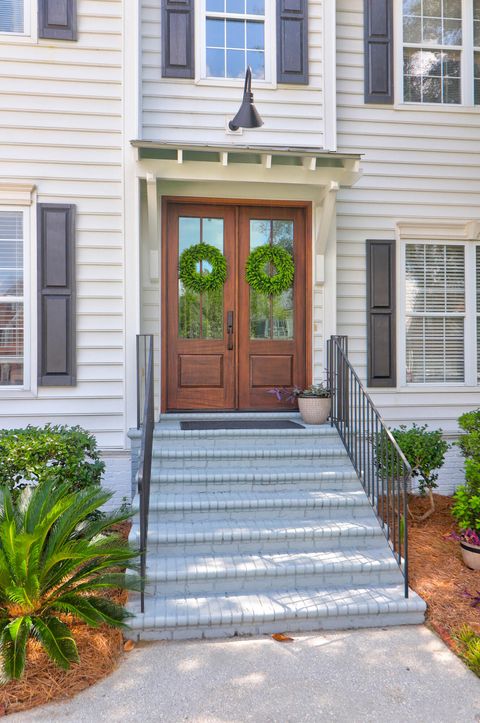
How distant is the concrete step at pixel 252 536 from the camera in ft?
11.1

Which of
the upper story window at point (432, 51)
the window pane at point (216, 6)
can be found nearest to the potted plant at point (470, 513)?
the upper story window at point (432, 51)

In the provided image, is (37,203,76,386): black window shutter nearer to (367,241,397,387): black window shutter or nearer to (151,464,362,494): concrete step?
(151,464,362,494): concrete step

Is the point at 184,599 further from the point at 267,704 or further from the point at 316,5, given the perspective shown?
the point at 316,5

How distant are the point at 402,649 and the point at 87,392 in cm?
330

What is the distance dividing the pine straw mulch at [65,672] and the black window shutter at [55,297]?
2.46m

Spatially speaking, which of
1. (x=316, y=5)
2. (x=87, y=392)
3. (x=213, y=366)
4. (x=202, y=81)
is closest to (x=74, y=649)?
(x=87, y=392)

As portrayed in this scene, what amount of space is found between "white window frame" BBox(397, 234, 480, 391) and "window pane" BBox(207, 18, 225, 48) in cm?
267

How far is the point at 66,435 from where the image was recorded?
13.2 feet

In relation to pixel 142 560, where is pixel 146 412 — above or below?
above

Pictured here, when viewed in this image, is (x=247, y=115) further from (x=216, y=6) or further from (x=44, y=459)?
(x=44, y=459)

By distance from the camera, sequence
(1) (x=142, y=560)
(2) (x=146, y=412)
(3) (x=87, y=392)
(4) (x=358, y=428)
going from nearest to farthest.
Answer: (1) (x=142, y=560)
(2) (x=146, y=412)
(4) (x=358, y=428)
(3) (x=87, y=392)

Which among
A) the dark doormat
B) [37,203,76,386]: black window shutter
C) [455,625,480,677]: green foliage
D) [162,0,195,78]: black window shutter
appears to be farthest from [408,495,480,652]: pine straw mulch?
[162,0,195,78]: black window shutter

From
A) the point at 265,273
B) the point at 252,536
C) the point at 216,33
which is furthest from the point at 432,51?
the point at 252,536

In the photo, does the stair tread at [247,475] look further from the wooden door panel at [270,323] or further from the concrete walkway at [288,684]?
the wooden door panel at [270,323]
